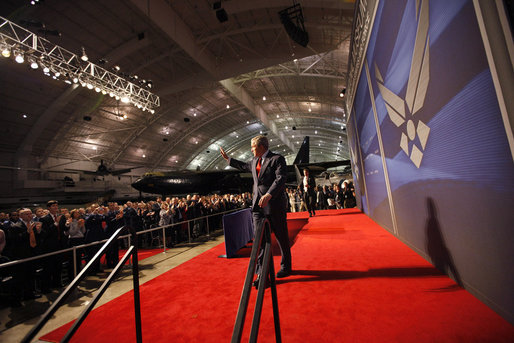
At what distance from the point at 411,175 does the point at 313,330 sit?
249cm

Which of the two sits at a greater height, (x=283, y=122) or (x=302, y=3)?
(x=283, y=122)

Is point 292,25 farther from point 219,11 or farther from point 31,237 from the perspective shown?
point 31,237

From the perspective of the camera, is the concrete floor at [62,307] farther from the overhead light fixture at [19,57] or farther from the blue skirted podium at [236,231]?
the overhead light fixture at [19,57]

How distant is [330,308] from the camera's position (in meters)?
2.02

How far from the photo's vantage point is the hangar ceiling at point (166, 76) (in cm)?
1052

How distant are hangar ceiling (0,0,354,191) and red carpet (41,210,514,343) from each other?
9942 mm

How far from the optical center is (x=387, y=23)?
127 inches

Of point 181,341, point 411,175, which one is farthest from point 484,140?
point 181,341

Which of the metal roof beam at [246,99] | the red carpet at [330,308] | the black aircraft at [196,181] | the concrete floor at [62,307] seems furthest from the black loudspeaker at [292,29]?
the concrete floor at [62,307]

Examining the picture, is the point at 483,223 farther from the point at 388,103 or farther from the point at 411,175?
the point at 388,103

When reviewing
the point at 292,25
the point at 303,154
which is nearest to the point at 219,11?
the point at 292,25

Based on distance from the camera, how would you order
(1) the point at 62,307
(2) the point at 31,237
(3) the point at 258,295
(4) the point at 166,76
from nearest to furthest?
1. (3) the point at 258,295
2. (1) the point at 62,307
3. (2) the point at 31,237
4. (4) the point at 166,76

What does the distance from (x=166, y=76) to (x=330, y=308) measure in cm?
1811

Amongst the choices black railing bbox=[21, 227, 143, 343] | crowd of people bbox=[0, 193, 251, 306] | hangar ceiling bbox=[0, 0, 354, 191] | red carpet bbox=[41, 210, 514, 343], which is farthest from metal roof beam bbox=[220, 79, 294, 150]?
black railing bbox=[21, 227, 143, 343]
